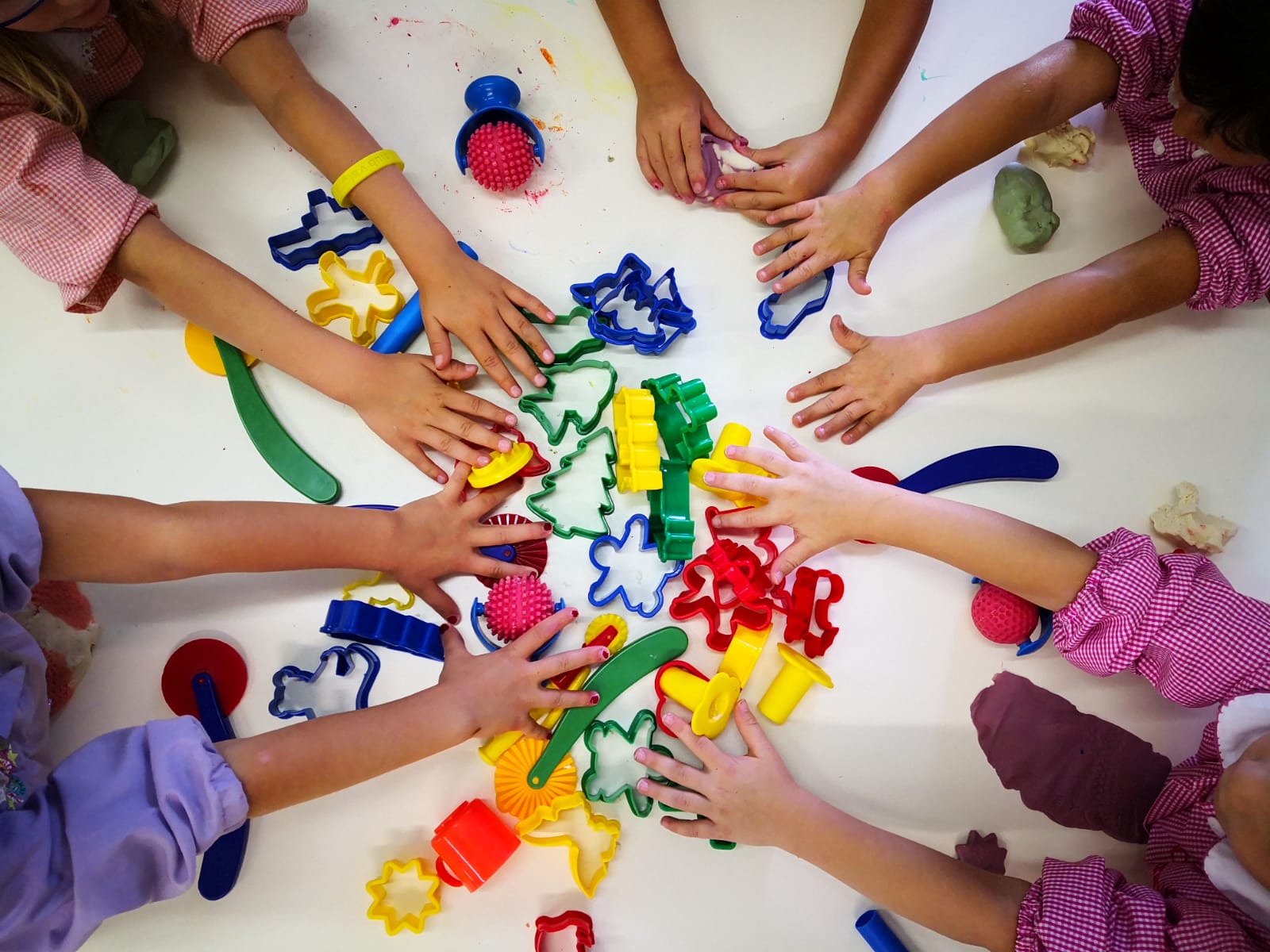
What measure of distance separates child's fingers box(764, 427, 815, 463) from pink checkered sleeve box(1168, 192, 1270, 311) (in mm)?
406

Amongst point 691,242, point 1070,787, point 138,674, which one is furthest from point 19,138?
point 1070,787

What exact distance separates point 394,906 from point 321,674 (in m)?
0.21

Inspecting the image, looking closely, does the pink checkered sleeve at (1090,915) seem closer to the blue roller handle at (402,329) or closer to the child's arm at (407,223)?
the child's arm at (407,223)

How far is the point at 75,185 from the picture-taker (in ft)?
2.50

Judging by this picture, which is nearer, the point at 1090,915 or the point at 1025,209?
the point at 1090,915

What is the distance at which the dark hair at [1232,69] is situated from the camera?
60 centimetres

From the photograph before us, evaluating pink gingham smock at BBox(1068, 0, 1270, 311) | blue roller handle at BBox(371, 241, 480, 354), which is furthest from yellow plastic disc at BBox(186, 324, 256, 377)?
pink gingham smock at BBox(1068, 0, 1270, 311)

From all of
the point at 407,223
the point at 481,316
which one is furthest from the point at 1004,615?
the point at 407,223

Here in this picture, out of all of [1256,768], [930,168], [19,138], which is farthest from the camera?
[930,168]

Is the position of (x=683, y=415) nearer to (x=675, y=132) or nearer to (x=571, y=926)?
(x=675, y=132)

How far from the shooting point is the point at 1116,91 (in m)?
0.84

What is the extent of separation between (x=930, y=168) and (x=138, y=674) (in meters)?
0.88

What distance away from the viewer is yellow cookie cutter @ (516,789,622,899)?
75cm

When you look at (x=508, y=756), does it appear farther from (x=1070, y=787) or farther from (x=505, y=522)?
(x=1070, y=787)
